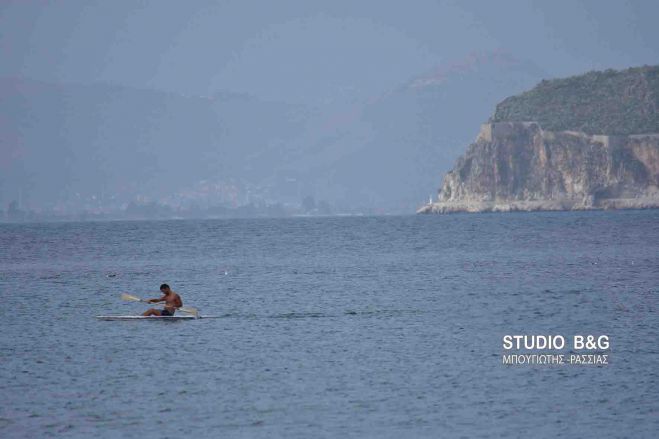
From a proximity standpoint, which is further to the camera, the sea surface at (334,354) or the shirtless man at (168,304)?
the shirtless man at (168,304)

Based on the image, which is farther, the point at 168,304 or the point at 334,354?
the point at 168,304

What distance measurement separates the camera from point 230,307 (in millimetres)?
59781

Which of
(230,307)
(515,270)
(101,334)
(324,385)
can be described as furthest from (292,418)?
(515,270)

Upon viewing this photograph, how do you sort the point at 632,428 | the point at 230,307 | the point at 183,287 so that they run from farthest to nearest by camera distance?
the point at 183,287 → the point at 230,307 → the point at 632,428

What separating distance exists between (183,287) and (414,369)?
1382 inches

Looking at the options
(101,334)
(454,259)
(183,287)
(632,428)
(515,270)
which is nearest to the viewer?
(632,428)

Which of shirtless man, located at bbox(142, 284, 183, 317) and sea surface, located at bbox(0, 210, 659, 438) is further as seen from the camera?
shirtless man, located at bbox(142, 284, 183, 317)

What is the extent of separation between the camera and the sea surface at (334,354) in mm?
33188

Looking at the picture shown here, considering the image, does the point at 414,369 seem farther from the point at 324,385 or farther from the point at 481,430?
the point at 481,430

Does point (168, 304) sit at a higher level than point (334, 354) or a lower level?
higher

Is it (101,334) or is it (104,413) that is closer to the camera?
(104,413)

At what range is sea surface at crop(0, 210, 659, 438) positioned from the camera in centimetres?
3319

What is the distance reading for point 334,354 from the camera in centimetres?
4319

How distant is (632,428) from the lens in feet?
105
